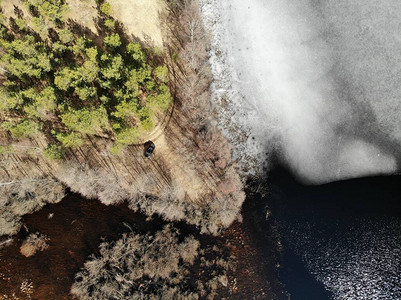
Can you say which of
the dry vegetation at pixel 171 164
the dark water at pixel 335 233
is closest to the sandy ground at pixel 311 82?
the dark water at pixel 335 233

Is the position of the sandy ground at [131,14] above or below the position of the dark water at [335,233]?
above

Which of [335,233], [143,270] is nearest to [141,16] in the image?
[143,270]

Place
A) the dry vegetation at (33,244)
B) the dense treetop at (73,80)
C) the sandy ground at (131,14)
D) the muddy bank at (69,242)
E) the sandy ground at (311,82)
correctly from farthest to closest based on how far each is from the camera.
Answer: the sandy ground at (311,82)
the muddy bank at (69,242)
the dry vegetation at (33,244)
the sandy ground at (131,14)
the dense treetop at (73,80)

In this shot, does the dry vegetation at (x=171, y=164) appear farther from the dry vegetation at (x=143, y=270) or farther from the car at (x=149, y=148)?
the dry vegetation at (x=143, y=270)

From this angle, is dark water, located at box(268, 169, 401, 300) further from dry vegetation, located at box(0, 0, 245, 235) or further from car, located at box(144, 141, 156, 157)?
car, located at box(144, 141, 156, 157)

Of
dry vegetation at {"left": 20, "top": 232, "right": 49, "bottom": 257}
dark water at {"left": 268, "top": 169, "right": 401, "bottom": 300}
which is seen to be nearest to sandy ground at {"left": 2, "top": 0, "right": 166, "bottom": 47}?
dark water at {"left": 268, "top": 169, "right": 401, "bottom": 300}

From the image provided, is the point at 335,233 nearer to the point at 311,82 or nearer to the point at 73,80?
the point at 311,82

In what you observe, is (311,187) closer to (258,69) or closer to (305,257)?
(305,257)
